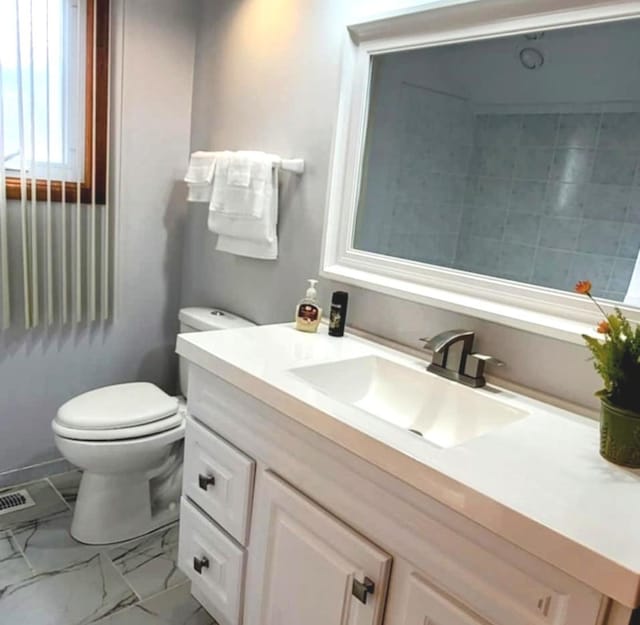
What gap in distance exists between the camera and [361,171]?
1.65m

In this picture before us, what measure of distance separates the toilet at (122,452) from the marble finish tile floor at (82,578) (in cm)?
7

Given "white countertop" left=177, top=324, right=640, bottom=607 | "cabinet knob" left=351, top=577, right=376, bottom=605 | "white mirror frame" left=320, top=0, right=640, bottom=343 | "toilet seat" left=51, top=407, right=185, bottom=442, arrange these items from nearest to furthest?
1. "white countertop" left=177, top=324, right=640, bottom=607
2. "cabinet knob" left=351, top=577, right=376, bottom=605
3. "white mirror frame" left=320, top=0, right=640, bottom=343
4. "toilet seat" left=51, top=407, right=185, bottom=442

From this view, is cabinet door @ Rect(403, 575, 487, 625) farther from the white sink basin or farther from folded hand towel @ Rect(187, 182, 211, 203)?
folded hand towel @ Rect(187, 182, 211, 203)

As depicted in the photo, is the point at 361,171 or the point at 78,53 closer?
the point at 361,171

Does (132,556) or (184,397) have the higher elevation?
(184,397)

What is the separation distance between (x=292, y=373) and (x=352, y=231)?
621mm

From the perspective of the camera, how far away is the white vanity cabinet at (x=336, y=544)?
763mm

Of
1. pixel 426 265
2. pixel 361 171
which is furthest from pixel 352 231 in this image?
pixel 426 265

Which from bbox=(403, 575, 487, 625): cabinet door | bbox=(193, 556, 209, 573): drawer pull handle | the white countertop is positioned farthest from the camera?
bbox=(193, 556, 209, 573): drawer pull handle

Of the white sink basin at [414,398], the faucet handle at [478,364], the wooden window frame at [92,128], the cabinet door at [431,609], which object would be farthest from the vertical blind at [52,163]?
the cabinet door at [431,609]

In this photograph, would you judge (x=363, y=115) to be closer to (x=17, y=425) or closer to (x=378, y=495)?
(x=378, y=495)

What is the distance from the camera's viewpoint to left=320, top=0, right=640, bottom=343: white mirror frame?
1183mm

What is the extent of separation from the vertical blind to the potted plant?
184 cm

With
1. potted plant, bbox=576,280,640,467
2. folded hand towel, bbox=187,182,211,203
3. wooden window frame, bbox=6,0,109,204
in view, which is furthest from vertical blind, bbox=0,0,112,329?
potted plant, bbox=576,280,640,467
